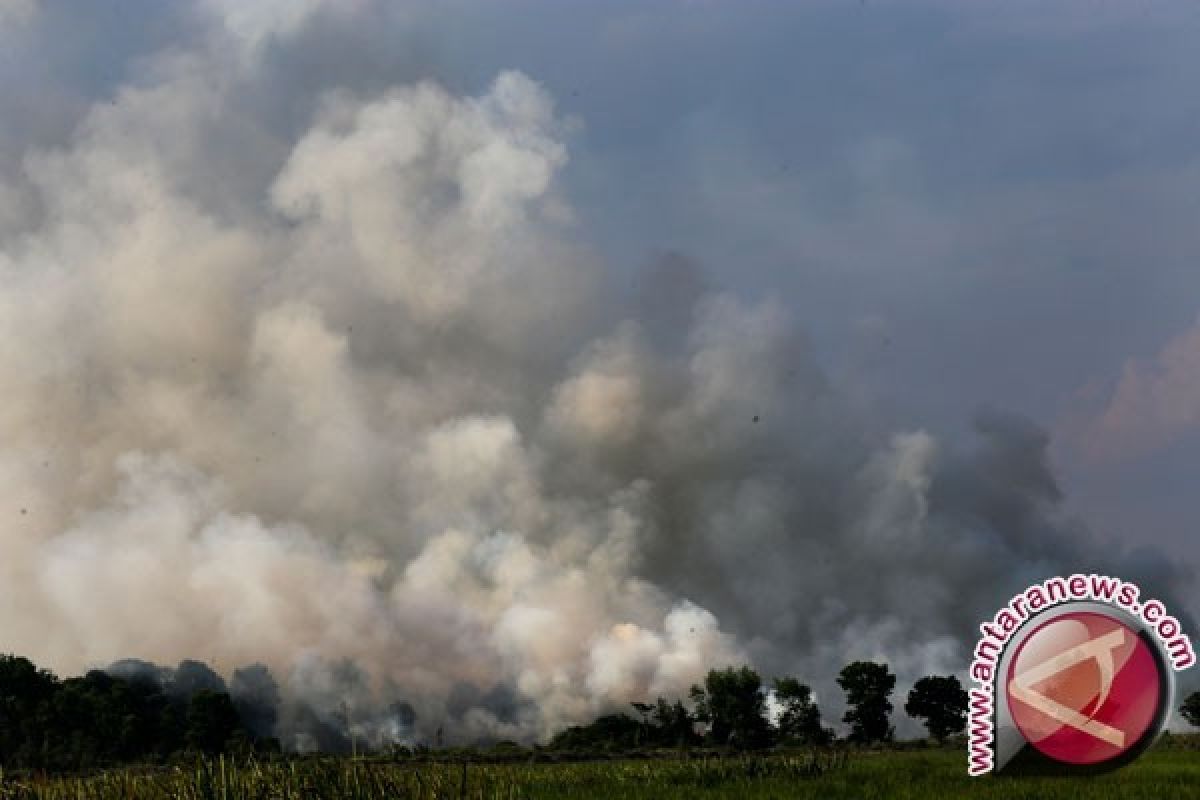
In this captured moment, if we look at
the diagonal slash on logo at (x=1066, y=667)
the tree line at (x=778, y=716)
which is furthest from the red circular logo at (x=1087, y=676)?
the tree line at (x=778, y=716)

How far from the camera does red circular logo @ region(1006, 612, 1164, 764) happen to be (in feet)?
108

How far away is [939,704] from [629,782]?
9411 cm

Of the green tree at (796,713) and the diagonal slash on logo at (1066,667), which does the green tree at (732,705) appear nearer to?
the green tree at (796,713)

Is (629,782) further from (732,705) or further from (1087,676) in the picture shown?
(732,705)

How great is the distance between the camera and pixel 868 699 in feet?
435

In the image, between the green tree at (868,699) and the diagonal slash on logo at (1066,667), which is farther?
the green tree at (868,699)

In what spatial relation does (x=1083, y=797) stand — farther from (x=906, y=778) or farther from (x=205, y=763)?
(x=205, y=763)

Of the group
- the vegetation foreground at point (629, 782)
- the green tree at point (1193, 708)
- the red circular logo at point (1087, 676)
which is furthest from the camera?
the green tree at point (1193, 708)

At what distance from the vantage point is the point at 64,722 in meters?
143

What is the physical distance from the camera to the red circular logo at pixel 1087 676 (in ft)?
108

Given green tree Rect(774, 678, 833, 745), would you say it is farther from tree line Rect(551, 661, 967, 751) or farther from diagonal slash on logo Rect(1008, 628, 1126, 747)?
diagonal slash on logo Rect(1008, 628, 1126, 747)

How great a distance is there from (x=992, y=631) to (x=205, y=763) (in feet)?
85.8

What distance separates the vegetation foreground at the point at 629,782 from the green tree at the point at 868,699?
259 ft

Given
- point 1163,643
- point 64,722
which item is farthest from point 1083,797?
point 64,722
